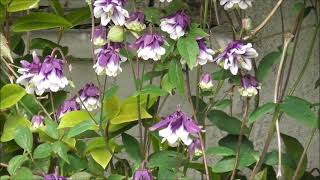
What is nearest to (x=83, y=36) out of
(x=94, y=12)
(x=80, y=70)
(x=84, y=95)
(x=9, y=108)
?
(x=80, y=70)

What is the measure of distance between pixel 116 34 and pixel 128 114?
290 millimetres

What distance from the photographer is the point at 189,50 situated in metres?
1.35

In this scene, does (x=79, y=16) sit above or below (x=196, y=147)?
above

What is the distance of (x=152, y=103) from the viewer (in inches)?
63.7

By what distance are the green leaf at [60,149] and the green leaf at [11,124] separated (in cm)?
17

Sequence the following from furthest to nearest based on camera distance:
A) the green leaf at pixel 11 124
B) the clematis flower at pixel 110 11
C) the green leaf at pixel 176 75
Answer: the green leaf at pixel 11 124, the green leaf at pixel 176 75, the clematis flower at pixel 110 11

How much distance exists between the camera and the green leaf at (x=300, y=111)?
1.39 m

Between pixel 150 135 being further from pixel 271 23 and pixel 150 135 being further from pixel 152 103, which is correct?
pixel 271 23

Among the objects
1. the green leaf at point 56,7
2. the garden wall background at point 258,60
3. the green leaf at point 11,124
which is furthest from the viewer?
the garden wall background at point 258,60

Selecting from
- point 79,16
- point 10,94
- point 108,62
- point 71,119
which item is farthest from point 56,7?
point 108,62

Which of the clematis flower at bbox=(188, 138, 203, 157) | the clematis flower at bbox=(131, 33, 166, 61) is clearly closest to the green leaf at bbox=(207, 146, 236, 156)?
the clematis flower at bbox=(188, 138, 203, 157)

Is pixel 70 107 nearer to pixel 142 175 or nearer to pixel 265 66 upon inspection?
pixel 142 175

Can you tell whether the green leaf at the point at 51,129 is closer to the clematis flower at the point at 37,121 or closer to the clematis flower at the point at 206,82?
the clematis flower at the point at 37,121

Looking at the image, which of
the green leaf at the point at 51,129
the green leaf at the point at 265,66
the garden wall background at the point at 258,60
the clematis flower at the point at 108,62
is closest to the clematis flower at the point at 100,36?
the clematis flower at the point at 108,62
